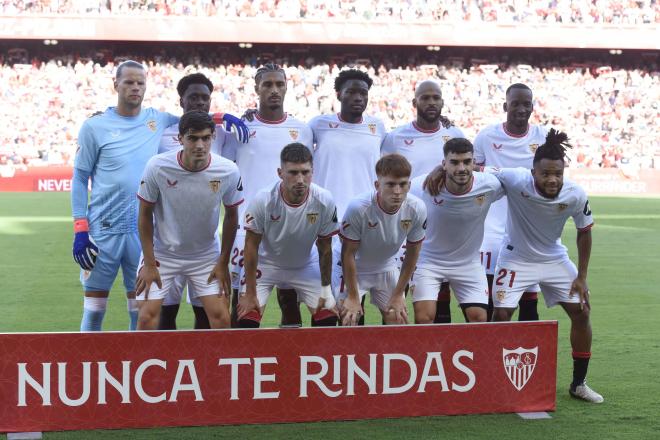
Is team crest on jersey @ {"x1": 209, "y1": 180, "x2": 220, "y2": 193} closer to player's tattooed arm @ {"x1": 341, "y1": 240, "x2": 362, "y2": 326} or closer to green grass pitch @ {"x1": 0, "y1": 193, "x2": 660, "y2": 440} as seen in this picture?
player's tattooed arm @ {"x1": 341, "y1": 240, "x2": 362, "y2": 326}

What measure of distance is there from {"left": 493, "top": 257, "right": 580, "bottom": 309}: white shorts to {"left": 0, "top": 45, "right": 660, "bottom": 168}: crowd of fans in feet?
79.2

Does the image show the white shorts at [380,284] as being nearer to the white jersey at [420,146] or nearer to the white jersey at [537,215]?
the white jersey at [537,215]

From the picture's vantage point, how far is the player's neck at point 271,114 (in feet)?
21.0

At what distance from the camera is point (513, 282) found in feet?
19.5


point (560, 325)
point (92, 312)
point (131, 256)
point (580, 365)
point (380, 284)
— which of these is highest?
point (131, 256)

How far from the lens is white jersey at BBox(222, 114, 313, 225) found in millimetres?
6406

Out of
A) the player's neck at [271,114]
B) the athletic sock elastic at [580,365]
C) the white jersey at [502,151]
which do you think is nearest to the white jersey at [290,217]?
the player's neck at [271,114]

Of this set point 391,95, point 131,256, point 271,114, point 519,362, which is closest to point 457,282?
point 519,362

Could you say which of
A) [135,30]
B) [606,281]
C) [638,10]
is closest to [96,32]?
[135,30]

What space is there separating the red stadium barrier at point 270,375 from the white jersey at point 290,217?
90 cm

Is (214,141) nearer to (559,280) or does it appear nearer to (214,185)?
(214,185)

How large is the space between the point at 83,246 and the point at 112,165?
588mm

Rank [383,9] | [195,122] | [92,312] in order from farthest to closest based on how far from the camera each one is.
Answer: [383,9] < [92,312] < [195,122]

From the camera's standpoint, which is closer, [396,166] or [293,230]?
[396,166]
